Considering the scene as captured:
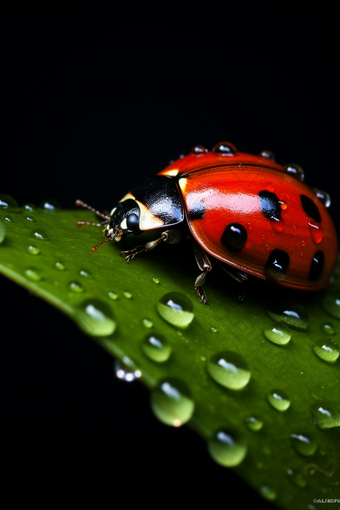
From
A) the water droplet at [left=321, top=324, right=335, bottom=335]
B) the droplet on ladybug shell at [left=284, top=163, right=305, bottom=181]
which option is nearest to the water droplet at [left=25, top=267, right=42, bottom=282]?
the water droplet at [left=321, top=324, right=335, bottom=335]

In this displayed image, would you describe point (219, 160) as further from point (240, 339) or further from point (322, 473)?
point (322, 473)

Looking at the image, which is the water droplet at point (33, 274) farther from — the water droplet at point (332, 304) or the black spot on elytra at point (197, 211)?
the water droplet at point (332, 304)

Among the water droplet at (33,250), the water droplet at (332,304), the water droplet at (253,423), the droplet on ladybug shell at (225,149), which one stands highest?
the droplet on ladybug shell at (225,149)

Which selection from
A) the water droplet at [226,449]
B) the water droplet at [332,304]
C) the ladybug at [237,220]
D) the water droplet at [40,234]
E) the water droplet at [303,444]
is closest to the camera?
the water droplet at [226,449]

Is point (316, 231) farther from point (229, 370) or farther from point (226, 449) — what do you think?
point (226, 449)

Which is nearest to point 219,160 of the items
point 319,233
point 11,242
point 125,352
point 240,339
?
point 319,233

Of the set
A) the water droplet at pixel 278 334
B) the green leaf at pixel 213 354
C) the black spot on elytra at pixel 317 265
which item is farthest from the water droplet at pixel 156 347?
the black spot on elytra at pixel 317 265

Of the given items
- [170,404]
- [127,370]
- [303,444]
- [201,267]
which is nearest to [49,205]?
[201,267]
